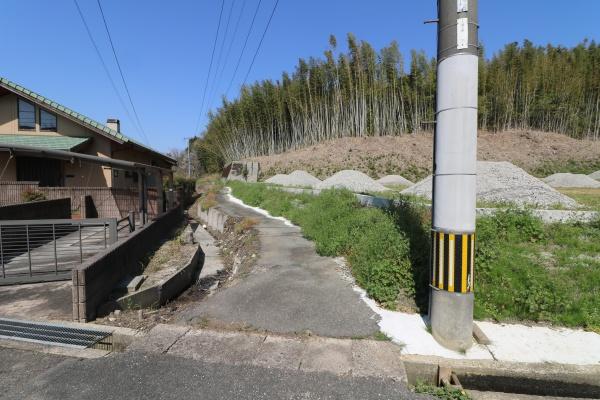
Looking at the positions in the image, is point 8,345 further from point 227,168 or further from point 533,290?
point 227,168

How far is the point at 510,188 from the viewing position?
11.4 m

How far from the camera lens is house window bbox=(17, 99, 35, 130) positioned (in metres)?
13.6

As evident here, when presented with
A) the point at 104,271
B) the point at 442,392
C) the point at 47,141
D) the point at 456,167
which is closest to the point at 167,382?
the point at 442,392

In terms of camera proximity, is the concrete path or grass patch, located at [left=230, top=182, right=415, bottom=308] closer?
the concrete path

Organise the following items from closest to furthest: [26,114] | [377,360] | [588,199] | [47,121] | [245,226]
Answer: [377,360] → [245,226] → [588,199] → [26,114] → [47,121]

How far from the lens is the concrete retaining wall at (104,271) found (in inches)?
156

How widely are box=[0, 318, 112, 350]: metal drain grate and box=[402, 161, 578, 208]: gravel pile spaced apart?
10.1 m

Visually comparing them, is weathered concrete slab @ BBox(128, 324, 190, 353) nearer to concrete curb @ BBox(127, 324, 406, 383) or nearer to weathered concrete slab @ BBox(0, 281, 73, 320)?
concrete curb @ BBox(127, 324, 406, 383)

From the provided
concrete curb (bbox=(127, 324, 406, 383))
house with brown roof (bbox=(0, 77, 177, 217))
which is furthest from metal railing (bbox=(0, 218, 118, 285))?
house with brown roof (bbox=(0, 77, 177, 217))

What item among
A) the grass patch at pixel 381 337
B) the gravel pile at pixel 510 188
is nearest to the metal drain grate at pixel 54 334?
the grass patch at pixel 381 337

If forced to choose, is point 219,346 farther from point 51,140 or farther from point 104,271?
point 51,140

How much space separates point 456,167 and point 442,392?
6.07 ft

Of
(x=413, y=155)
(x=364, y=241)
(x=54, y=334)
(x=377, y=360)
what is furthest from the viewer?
(x=413, y=155)

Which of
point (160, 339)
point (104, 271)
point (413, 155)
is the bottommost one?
point (160, 339)
